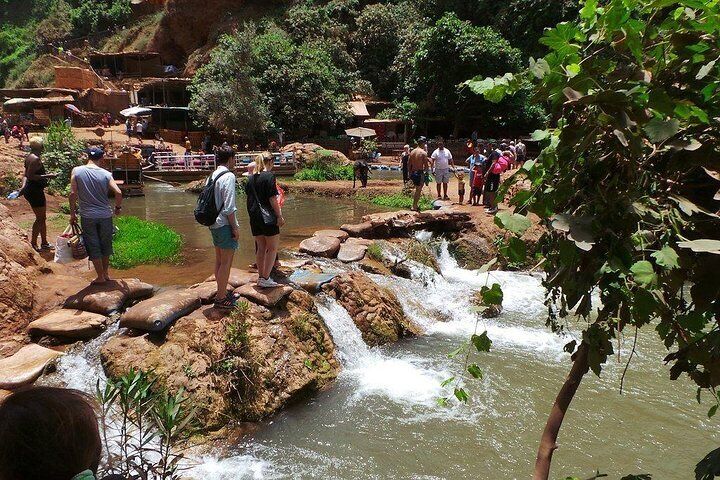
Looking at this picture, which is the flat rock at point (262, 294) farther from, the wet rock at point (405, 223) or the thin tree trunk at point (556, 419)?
the thin tree trunk at point (556, 419)

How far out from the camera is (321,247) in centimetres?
974

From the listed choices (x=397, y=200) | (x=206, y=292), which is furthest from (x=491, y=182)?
(x=206, y=292)

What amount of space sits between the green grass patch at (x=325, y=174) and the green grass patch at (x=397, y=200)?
4687 millimetres

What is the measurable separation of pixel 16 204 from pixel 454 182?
14.6 meters

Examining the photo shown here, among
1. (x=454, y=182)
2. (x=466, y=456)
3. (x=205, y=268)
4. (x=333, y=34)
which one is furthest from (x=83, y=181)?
(x=333, y=34)

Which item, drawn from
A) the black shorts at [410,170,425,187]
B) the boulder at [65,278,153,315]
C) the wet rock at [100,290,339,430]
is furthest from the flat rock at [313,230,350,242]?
the boulder at [65,278,153,315]

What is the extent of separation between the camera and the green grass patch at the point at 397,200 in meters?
14.2

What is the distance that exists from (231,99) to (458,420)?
26.1 meters

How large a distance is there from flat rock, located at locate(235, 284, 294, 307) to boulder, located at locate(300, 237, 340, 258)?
2.73 metres

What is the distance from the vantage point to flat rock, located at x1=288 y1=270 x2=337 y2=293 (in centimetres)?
778

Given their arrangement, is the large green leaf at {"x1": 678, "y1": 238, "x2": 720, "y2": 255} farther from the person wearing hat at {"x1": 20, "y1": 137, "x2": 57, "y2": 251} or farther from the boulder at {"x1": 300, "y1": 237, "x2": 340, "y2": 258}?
the person wearing hat at {"x1": 20, "y1": 137, "x2": 57, "y2": 251}

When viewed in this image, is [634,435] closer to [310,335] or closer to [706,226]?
[310,335]

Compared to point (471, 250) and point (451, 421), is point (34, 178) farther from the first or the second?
point (471, 250)

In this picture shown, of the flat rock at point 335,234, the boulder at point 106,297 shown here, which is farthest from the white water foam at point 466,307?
the boulder at point 106,297
